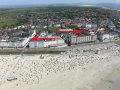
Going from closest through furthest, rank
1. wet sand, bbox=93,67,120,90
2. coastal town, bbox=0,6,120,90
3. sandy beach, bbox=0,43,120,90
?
wet sand, bbox=93,67,120,90
sandy beach, bbox=0,43,120,90
coastal town, bbox=0,6,120,90

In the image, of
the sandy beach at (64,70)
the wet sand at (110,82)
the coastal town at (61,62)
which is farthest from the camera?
the coastal town at (61,62)

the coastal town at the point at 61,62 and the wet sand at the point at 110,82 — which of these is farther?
the coastal town at the point at 61,62

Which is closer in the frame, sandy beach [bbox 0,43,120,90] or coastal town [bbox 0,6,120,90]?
sandy beach [bbox 0,43,120,90]

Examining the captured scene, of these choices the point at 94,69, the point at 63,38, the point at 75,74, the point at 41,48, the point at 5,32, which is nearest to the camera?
the point at 75,74

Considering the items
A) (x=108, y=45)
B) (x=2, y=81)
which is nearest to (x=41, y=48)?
(x=108, y=45)

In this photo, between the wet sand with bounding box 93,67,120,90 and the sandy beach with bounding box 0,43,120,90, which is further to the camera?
the sandy beach with bounding box 0,43,120,90

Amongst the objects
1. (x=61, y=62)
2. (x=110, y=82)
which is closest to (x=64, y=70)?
(x=61, y=62)

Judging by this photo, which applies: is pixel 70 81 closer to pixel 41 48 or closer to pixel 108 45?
pixel 41 48

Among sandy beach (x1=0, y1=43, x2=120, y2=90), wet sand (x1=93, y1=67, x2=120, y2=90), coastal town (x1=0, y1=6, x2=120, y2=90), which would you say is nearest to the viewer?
wet sand (x1=93, y1=67, x2=120, y2=90)
